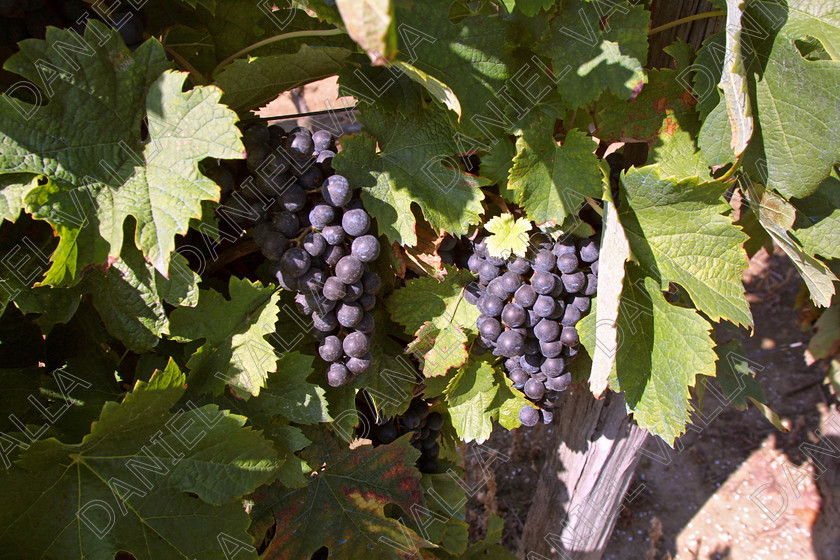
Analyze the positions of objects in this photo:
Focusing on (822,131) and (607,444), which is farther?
(607,444)

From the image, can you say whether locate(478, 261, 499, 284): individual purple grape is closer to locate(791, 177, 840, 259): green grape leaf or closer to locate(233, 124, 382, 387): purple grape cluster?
locate(233, 124, 382, 387): purple grape cluster

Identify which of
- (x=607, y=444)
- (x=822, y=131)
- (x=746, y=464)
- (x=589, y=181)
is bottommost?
(x=746, y=464)

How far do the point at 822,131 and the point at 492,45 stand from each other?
57 centimetres

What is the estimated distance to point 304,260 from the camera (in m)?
1.04

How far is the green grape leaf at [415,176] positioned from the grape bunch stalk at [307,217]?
0.04 metres

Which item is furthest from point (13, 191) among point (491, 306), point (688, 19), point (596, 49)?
point (688, 19)

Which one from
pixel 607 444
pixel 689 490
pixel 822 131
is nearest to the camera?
pixel 822 131

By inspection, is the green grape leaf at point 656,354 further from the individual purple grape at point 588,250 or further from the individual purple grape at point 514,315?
the individual purple grape at point 514,315

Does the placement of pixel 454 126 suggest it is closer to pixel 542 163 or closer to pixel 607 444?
pixel 542 163

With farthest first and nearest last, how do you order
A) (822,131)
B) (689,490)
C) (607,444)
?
(689,490), (607,444), (822,131)

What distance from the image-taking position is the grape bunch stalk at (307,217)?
103 centimetres

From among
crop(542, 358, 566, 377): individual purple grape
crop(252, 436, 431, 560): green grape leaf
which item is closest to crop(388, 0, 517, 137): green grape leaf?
crop(542, 358, 566, 377): individual purple grape

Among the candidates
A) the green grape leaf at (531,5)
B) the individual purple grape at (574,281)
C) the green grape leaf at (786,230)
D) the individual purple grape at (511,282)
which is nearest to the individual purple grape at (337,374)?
the individual purple grape at (511,282)

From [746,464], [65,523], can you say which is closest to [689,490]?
[746,464]
